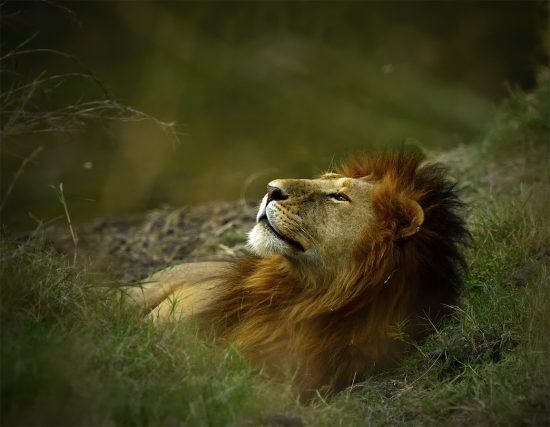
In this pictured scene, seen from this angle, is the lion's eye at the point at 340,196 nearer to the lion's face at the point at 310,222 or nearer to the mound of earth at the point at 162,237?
the lion's face at the point at 310,222

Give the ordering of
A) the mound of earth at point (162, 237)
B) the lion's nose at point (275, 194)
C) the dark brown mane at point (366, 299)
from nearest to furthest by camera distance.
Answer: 1. the dark brown mane at point (366, 299)
2. the lion's nose at point (275, 194)
3. the mound of earth at point (162, 237)

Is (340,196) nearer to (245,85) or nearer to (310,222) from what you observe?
(310,222)

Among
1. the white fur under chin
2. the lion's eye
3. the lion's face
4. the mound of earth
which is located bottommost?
the mound of earth

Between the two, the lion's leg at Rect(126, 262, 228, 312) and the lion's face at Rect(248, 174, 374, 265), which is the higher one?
the lion's face at Rect(248, 174, 374, 265)

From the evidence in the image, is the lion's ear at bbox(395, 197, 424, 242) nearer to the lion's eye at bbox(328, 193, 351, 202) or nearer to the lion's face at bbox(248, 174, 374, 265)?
the lion's face at bbox(248, 174, 374, 265)

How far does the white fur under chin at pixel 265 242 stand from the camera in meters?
4.06

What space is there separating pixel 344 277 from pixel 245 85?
284 inches

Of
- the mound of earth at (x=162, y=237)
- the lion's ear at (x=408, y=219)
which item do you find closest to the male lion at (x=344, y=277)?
the lion's ear at (x=408, y=219)

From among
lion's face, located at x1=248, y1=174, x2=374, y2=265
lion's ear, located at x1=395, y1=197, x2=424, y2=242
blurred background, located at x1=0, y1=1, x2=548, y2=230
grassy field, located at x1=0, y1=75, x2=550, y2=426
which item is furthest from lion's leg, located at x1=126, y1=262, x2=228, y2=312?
blurred background, located at x1=0, y1=1, x2=548, y2=230

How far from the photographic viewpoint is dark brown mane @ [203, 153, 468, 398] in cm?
396

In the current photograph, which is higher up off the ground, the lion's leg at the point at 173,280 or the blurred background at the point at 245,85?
the blurred background at the point at 245,85

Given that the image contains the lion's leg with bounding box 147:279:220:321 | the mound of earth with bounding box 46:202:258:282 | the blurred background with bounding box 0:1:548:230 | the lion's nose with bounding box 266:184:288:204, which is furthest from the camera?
the blurred background with bounding box 0:1:548:230

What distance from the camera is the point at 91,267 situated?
4262 millimetres

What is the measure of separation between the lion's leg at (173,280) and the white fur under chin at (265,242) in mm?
643
